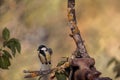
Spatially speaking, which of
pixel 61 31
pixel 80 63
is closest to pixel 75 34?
pixel 80 63

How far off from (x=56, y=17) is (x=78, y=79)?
1.21 meters

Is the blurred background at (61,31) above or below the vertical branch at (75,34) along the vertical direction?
above

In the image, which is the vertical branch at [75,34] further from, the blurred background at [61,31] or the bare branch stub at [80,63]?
the blurred background at [61,31]

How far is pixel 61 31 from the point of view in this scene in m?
1.53

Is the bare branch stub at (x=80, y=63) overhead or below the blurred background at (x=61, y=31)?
below

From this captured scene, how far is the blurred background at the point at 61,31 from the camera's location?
1.47m

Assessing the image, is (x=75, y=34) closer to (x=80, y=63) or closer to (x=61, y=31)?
(x=80, y=63)

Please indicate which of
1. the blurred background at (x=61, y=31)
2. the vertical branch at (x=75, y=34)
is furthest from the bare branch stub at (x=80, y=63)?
the blurred background at (x=61, y=31)

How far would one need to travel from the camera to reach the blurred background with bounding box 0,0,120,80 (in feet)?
4.82

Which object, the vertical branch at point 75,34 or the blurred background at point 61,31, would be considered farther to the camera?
the blurred background at point 61,31

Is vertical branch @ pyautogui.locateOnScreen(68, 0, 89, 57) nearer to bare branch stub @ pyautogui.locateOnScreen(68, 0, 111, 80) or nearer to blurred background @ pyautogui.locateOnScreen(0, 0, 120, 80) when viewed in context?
bare branch stub @ pyautogui.locateOnScreen(68, 0, 111, 80)

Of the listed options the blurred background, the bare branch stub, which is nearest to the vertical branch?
the bare branch stub

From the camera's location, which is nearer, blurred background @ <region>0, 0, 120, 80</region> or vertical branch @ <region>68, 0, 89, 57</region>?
vertical branch @ <region>68, 0, 89, 57</region>

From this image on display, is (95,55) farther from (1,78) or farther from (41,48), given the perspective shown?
(41,48)
